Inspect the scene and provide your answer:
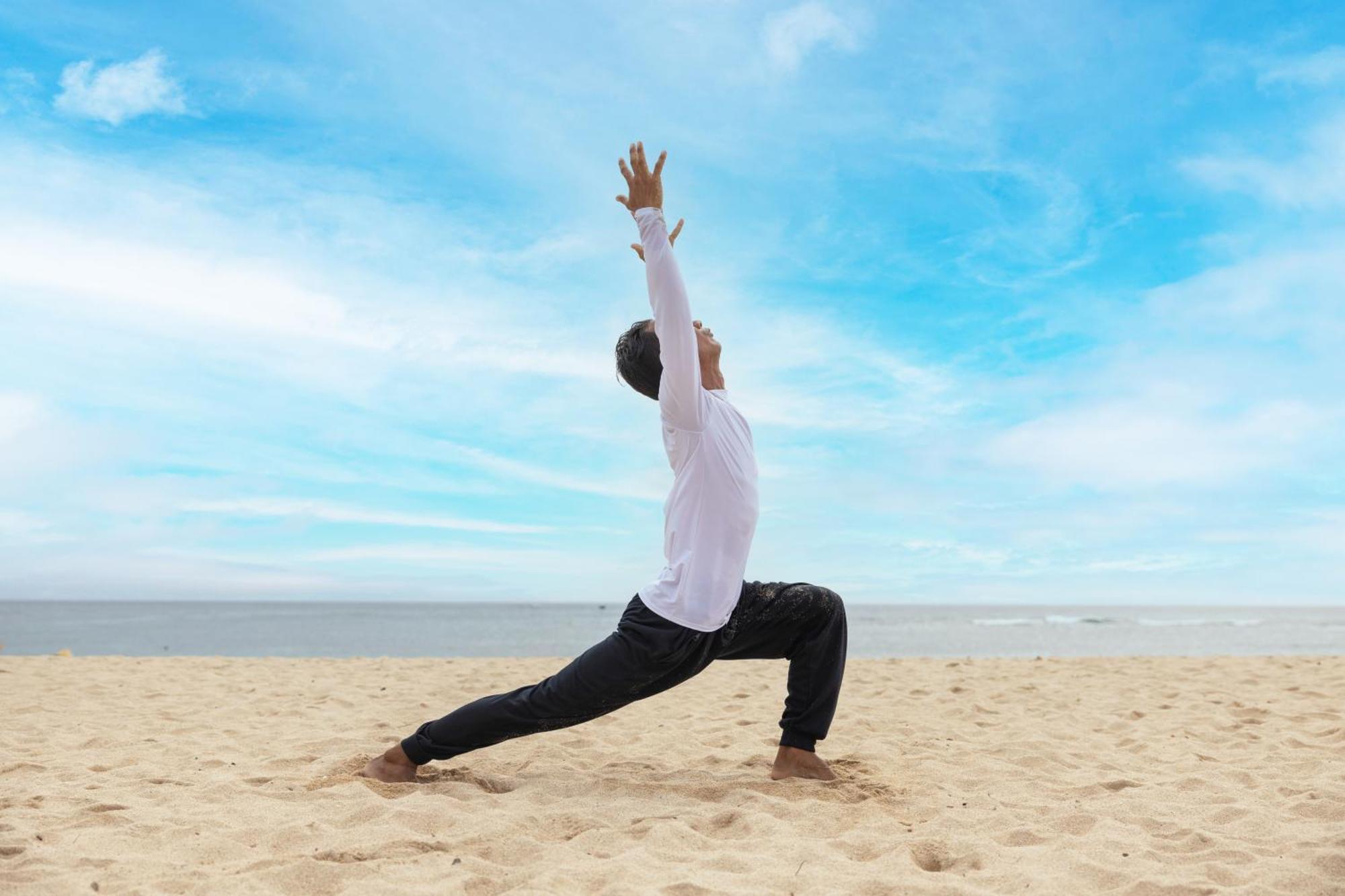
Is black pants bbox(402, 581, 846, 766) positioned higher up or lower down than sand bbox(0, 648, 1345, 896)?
higher up

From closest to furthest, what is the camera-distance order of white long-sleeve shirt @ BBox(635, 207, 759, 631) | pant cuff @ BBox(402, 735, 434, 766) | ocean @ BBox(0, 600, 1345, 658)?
white long-sleeve shirt @ BBox(635, 207, 759, 631)
pant cuff @ BBox(402, 735, 434, 766)
ocean @ BBox(0, 600, 1345, 658)

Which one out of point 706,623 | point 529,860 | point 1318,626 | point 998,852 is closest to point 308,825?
point 529,860

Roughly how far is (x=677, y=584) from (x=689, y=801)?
81cm

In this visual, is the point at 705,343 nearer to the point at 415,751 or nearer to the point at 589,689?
the point at 589,689

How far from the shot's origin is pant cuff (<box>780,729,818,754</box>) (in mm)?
3580

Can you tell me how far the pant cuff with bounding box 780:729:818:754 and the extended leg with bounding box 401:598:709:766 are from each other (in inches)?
20.1

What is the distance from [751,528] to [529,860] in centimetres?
126

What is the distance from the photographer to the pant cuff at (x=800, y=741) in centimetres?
358

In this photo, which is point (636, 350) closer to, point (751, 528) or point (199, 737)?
point (751, 528)

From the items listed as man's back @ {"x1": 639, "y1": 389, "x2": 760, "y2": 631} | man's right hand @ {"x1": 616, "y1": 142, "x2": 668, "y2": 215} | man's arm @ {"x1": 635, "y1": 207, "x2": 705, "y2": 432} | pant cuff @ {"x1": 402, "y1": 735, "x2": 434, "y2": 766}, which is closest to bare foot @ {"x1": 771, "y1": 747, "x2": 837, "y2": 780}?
man's back @ {"x1": 639, "y1": 389, "x2": 760, "y2": 631}

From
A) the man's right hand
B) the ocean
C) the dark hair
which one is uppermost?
the man's right hand

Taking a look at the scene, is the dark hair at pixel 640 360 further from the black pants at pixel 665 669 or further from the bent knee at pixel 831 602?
the bent knee at pixel 831 602

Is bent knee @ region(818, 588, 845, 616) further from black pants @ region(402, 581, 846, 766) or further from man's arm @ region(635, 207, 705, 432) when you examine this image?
man's arm @ region(635, 207, 705, 432)

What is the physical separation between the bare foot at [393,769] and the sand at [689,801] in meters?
0.09
